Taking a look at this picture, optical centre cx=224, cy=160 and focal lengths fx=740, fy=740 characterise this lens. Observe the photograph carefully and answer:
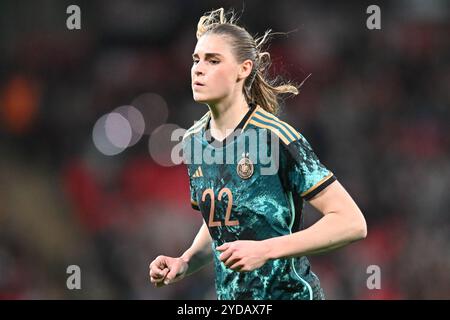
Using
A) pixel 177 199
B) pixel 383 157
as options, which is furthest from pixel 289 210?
pixel 383 157

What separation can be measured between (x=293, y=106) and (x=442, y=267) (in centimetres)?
240

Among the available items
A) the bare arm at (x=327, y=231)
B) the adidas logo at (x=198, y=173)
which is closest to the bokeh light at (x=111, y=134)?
the adidas logo at (x=198, y=173)

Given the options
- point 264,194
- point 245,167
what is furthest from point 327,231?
point 245,167

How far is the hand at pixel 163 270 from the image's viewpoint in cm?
348

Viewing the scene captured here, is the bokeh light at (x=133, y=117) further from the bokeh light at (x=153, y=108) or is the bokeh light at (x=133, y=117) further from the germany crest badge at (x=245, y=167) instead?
the germany crest badge at (x=245, y=167)

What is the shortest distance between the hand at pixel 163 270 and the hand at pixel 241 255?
0.54 metres

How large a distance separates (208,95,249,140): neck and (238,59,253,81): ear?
110mm

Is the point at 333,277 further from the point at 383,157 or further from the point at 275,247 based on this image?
the point at 275,247

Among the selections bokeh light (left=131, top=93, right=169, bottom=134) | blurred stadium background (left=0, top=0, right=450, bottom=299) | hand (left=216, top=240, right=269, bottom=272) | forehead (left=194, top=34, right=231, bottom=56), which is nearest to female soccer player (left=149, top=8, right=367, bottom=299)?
forehead (left=194, top=34, right=231, bottom=56)

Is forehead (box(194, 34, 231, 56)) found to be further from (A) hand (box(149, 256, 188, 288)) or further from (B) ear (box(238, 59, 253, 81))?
(A) hand (box(149, 256, 188, 288))

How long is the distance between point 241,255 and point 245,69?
43.3 inches

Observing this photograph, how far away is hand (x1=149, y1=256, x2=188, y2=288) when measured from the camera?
3477 mm

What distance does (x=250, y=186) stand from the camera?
351 cm
